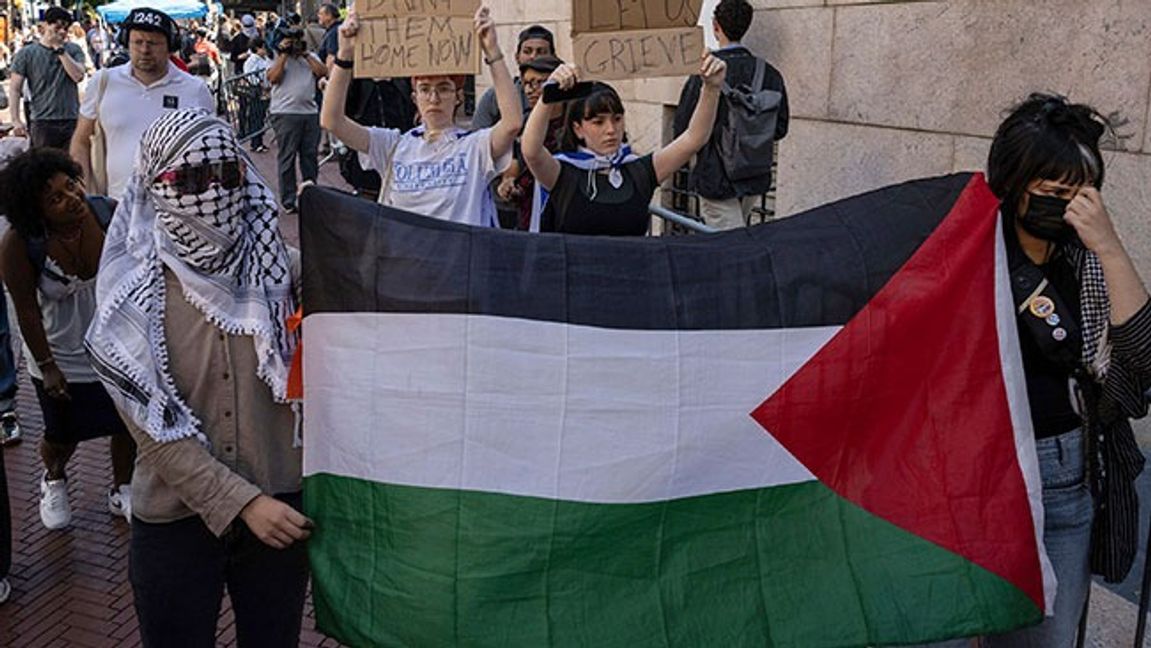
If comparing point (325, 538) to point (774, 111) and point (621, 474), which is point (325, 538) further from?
point (774, 111)

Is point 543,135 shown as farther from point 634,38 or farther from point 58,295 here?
point 58,295

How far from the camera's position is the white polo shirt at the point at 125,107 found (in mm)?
6082

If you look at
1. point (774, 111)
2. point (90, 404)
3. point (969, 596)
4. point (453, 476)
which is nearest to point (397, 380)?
point (453, 476)

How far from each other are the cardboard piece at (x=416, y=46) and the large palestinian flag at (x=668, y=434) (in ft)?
5.71

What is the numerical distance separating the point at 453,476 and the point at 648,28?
2.21 metres

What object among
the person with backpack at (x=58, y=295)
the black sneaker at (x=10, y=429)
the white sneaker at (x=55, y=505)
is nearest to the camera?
the person with backpack at (x=58, y=295)

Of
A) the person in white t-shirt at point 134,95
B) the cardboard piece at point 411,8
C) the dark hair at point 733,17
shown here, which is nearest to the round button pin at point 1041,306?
the cardboard piece at point 411,8

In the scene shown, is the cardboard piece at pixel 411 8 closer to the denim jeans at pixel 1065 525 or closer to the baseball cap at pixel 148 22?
the baseball cap at pixel 148 22

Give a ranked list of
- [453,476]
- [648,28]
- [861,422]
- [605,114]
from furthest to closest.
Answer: [605,114]
[648,28]
[861,422]
[453,476]

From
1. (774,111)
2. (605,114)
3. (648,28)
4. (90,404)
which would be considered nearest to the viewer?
(648,28)

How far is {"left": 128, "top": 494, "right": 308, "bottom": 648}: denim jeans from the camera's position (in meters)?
2.87

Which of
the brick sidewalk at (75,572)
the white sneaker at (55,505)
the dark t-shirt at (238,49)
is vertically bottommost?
the brick sidewalk at (75,572)

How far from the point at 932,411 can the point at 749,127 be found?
4072 millimetres

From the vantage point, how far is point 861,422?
289cm
